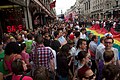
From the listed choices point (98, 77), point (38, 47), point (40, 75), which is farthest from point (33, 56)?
point (40, 75)

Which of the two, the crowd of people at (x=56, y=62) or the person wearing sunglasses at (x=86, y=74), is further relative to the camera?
the person wearing sunglasses at (x=86, y=74)

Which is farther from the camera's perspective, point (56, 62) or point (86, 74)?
point (56, 62)

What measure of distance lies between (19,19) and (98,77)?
14.4m

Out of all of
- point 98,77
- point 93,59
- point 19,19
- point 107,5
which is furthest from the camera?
point 107,5

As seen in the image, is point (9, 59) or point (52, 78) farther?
point (52, 78)

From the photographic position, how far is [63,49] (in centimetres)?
608

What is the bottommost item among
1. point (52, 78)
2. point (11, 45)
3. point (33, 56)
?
point (52, 78)

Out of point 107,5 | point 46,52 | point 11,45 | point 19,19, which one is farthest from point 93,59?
point 107,5

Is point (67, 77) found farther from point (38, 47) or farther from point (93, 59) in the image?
point (93, 59)

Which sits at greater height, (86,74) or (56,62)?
(86,74)

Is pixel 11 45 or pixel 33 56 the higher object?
pixel 11 45

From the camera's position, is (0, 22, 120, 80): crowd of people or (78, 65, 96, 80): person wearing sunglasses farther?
(78, 65, 96, 80): person wearing sunglasses

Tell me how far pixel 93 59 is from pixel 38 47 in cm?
205

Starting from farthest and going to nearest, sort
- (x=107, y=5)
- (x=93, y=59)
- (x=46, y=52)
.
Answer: (x=107, y=5) < (x=93, y=59) < (x=46, y=52)
